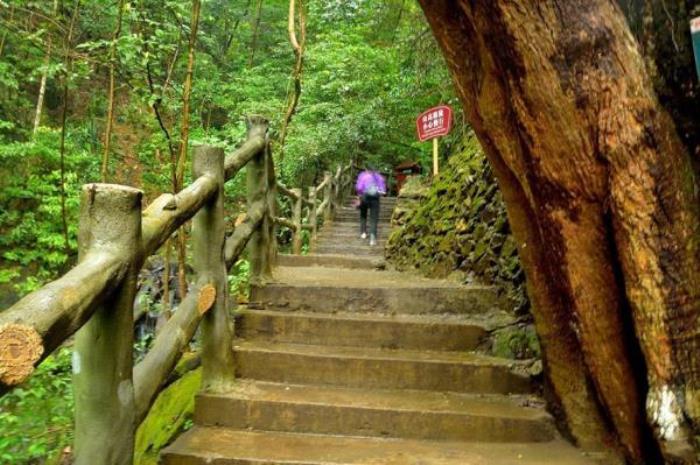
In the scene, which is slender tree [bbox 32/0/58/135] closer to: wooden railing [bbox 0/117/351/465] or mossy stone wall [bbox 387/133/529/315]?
wooden railing [bbox 0/117/351/465]

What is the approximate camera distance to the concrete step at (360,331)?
10.8ft

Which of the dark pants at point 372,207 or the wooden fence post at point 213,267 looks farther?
the dark pants at point 372,207

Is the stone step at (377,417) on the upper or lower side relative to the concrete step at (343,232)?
lower

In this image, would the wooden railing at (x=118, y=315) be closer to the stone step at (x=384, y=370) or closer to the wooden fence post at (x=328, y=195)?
the stone step at (x=384, y=370)

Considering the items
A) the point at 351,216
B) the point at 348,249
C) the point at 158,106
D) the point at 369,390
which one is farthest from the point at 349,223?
the point at 369,390

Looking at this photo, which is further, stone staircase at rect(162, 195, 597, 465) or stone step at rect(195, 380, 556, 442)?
stone step at rect(195, 380, 556, 442)

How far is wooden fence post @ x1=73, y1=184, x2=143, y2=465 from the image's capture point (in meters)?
1.62

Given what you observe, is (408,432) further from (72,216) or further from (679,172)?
(72,216)

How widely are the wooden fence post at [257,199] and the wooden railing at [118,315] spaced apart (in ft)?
2.77

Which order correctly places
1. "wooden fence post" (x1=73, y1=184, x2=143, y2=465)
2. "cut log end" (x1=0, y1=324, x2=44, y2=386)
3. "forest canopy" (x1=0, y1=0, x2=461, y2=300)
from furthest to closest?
1. "forest canopy" (x1=0, y1=0, x2=461, y2=300)
2. "wooden fence post" (x1=73, y1=184, x2=143, y2=465)
3. "cut log end" (x1=0, y1=324, x2=44, y2=386)

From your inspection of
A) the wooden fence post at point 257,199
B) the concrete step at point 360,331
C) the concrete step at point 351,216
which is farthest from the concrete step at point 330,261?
the concrete step at point 351,216

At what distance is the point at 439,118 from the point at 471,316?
459 cm

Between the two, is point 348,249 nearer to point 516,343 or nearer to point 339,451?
point 516,343

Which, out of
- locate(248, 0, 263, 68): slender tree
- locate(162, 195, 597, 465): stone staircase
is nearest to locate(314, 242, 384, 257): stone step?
locate(162, 195, 597, 465): stone staircase
